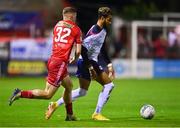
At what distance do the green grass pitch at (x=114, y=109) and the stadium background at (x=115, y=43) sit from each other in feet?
0.42

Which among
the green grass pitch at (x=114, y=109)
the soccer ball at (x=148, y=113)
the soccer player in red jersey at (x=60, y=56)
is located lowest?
the green grass pitch at (x=114, y=109)

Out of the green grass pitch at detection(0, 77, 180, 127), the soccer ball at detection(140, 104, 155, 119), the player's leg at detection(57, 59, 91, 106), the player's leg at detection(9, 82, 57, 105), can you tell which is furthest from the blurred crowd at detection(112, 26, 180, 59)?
the player's leg at detection(9, 82, 57, 105)

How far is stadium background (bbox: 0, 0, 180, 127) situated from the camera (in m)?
35.5

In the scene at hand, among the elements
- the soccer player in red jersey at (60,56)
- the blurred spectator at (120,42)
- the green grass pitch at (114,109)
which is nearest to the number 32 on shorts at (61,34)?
the soccer player in red jersey at (60,56)

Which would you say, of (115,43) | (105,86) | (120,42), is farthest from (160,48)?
(105,86)

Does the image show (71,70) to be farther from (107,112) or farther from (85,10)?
(107,112)

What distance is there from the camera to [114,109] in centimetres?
2020

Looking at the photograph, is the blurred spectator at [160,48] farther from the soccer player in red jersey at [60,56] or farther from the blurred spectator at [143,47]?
the soccer player in red jersey at [60,56]

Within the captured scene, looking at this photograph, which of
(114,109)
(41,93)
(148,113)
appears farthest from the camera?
(114,109)

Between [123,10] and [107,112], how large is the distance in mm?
26817

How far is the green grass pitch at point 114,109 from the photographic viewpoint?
16.1 meters

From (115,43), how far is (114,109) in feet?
75.1

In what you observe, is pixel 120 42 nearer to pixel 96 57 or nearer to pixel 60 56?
pixel 96 57

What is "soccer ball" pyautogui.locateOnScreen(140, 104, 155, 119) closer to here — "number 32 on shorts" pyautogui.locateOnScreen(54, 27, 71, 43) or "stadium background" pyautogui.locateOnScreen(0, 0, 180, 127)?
"number 32 on shorts" pyautogui.locateOnScreen(54, 27, 71, 43)
